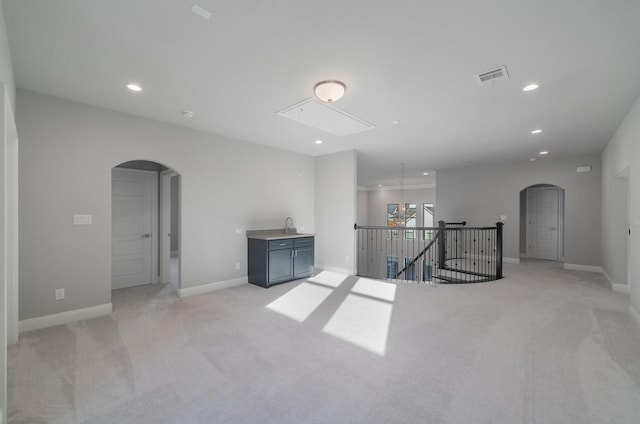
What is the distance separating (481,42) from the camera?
2.31m

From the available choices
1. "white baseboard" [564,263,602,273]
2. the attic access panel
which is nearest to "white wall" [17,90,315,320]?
the attic access panel

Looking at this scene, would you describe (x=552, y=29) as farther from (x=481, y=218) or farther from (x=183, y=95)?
(x=481, y=218)

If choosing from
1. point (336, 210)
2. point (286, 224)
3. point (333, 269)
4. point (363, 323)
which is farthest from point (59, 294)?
point (336, 210)

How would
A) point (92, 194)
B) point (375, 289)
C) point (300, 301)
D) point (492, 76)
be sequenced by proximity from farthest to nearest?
1. point (375, 289)
2. point (300, 301)
3. point (92, 194)
4. point (492, 76)

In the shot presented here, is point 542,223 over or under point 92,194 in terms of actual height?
under

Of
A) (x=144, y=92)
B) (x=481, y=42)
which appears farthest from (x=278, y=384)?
(x=144, y=92)

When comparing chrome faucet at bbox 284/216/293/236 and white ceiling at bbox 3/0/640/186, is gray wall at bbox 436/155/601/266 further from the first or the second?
chrome faucet at bbox 284/216/293/236

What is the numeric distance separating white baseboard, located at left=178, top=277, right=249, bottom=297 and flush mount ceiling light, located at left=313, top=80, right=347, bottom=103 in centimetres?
359

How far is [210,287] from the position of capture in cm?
484

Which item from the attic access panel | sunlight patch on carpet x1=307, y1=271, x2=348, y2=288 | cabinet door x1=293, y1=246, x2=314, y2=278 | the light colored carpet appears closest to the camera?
the light colored carpet

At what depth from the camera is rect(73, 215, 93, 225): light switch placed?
3588mm

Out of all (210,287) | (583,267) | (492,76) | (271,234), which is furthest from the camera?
(583,267)

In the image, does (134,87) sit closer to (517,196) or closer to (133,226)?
(133,226)

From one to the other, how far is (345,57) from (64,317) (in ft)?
14.4
